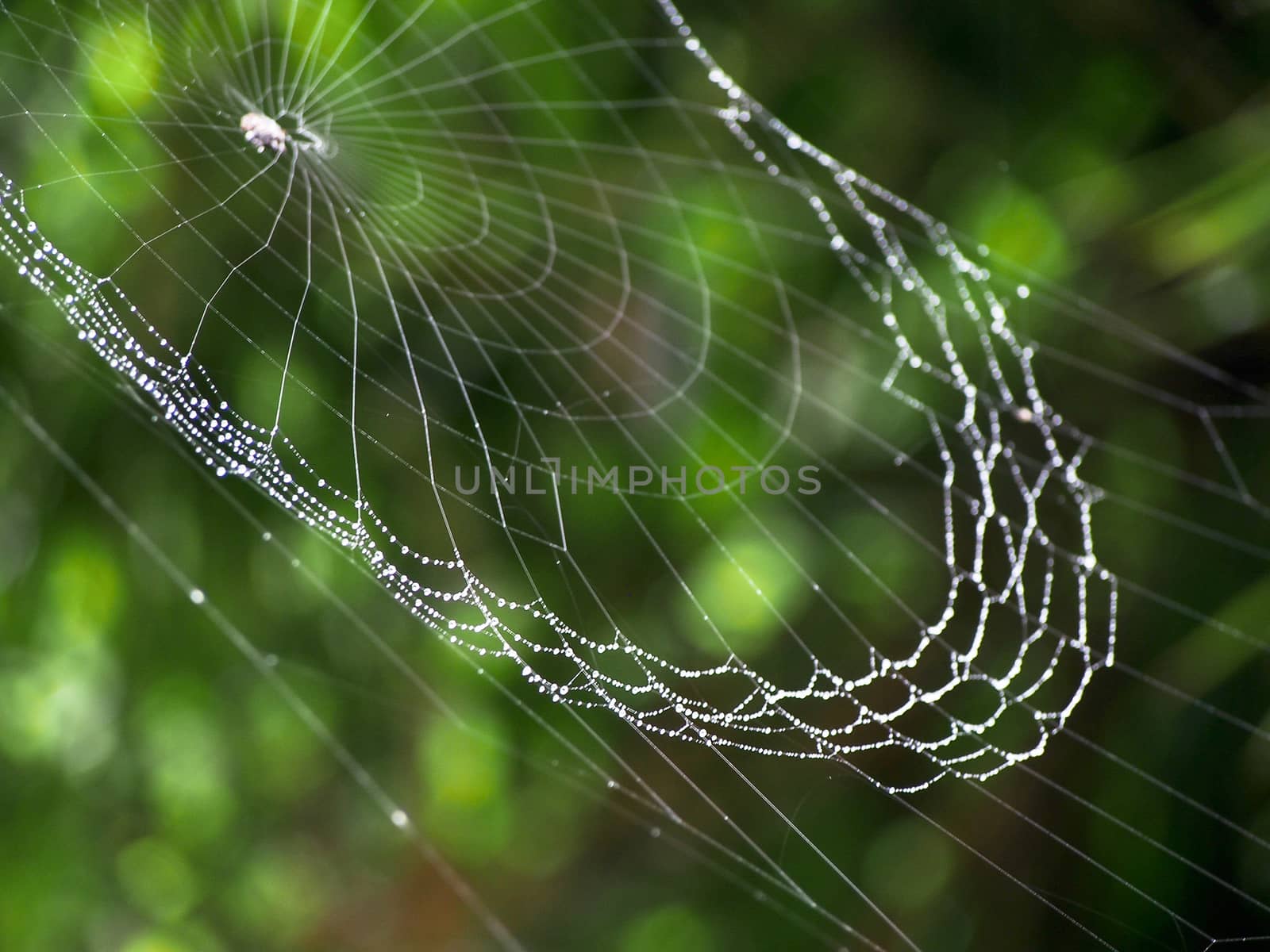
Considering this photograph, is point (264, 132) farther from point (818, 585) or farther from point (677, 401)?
point (818, 585)

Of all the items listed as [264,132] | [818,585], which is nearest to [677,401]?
[818,585]

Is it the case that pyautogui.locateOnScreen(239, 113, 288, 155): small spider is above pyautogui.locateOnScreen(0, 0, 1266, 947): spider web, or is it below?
above

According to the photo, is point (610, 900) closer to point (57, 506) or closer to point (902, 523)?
point (902, 523)

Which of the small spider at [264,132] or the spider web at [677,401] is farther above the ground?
the small spider at [264,132]

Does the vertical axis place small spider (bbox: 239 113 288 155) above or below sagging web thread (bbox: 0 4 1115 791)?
above

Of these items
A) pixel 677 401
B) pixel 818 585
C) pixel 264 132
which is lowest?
pixel 818 585
